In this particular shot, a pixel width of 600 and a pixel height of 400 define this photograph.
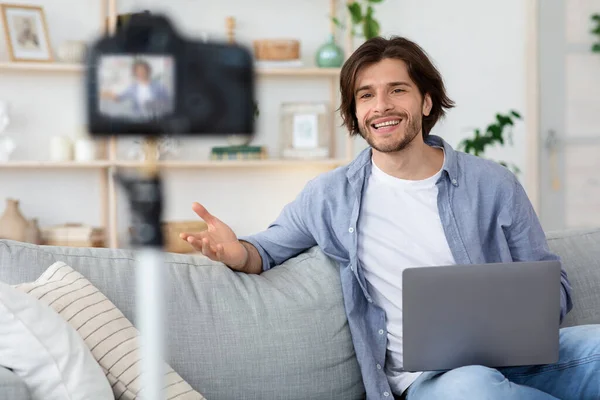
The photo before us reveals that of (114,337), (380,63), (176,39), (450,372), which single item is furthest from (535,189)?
(176,39)

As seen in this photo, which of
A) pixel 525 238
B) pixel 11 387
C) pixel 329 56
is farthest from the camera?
pixel 329 56

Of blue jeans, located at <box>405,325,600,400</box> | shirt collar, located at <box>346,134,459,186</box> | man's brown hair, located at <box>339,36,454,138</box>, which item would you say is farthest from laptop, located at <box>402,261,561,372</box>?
man's brown hair, located at <box>339,36,454,138</box>

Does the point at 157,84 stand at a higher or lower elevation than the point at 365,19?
lower

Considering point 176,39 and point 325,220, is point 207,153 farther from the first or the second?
point 176,39

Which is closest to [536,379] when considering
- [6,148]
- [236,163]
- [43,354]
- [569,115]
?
Answer: [43,354]

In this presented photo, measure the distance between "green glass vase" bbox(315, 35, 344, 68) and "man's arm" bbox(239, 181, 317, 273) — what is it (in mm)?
2133

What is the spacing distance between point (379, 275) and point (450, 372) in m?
0.39

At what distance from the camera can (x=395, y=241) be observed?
207 centimetres

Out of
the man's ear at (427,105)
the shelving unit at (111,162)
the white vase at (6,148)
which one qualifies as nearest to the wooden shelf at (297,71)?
the shelving unit at (111,162)

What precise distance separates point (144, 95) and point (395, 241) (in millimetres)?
1589

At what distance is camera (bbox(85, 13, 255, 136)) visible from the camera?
519mm

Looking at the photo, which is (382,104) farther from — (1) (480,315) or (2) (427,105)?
(1) (480,315)

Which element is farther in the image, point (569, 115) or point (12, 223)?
point (569, 115)

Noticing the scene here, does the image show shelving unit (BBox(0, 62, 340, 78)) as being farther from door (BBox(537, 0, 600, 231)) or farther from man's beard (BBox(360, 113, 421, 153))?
man's beard (BBox(360, 113, 421, 153))
